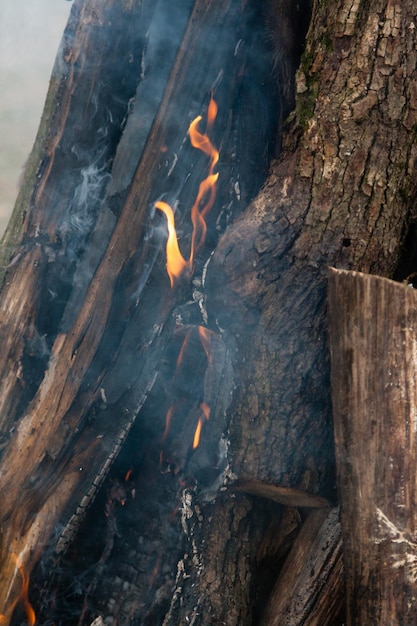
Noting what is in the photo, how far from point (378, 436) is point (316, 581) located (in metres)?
0.69

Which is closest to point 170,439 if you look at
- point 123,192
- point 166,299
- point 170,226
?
point 166,299

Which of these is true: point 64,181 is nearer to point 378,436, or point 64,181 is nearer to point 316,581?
point 378,436

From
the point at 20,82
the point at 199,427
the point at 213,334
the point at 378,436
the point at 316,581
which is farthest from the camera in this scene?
the point at 20,82

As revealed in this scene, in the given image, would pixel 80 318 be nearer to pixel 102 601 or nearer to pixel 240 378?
pixel 240 378

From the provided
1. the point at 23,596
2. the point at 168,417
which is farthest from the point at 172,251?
the point at 23,596

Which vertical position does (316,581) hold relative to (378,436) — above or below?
below

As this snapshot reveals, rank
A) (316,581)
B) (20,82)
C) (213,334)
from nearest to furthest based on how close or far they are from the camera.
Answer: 1. (316,581)
2. (213,334)
3. (20,82)

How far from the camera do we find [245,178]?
8.46ft

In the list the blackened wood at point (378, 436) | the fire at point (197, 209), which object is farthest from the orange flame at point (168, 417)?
the blackened wood at point (378, 436)

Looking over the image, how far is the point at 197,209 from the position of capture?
2.53 meters

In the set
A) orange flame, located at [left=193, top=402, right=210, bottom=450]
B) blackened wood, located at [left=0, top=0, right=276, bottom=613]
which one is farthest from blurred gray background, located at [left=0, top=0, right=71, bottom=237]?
orange flame, located at [left=193, top=402, right=210, bottom=450]

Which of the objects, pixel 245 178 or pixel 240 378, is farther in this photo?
pixel 245 178

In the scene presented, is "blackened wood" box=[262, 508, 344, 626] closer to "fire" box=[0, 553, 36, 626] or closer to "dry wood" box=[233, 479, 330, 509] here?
"dry wood" box=[233, 479, 330, 509]

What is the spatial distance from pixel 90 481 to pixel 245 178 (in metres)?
1.37
